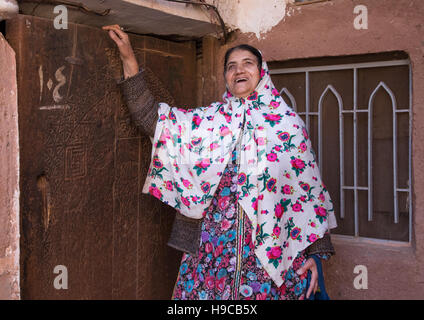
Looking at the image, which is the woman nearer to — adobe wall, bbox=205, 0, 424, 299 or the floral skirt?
the floral skirt

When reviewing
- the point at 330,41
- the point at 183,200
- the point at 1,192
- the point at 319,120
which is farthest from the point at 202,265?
the point at 330,41

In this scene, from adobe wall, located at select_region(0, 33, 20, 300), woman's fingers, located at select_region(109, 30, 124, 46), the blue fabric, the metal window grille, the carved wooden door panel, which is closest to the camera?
adobe wall, located at select_region(0, 33, 20, 300)

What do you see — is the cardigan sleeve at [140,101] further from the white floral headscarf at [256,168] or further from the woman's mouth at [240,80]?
the woman's mouth at [240,80]

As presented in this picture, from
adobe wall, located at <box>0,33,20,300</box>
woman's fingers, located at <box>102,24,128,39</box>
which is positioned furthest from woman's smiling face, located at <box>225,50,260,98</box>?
adobe wall, located at <box>0,33,20,300</box>

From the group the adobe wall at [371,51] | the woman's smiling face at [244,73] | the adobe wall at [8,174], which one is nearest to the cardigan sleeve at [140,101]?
the woman's smiling face at [244,73]

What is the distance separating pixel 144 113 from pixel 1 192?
77 cm

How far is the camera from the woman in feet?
6.74

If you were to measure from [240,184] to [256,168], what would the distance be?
4.3 inches

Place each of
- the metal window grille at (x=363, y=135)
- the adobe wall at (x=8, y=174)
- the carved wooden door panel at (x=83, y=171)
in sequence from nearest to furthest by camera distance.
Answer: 1. the adobe wall at (x=8, y=174)
2. the carved wooden door panel at (x=83, y=171)
3. the metal window grille at (x=363, y=135)

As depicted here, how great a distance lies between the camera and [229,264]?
2.07 metres

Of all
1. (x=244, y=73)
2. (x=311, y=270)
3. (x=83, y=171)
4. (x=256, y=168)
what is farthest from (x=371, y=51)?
(x=83, y=171)

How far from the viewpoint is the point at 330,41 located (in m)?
2.48

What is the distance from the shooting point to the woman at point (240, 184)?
205 centimetres

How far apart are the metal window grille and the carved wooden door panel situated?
0.92m
